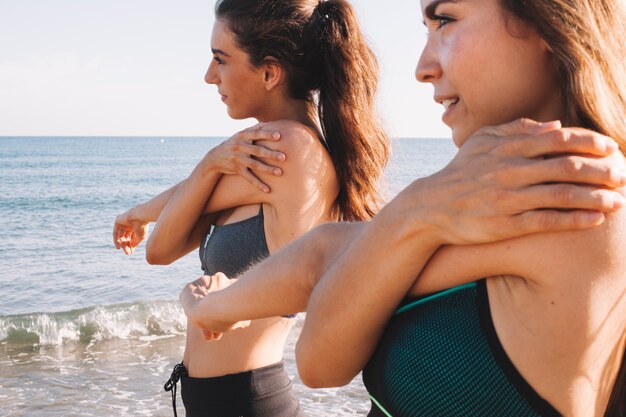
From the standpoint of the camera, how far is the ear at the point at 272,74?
118 inches

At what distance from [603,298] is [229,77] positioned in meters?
2.07

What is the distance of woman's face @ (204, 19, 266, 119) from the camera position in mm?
2998

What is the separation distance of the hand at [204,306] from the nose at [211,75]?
52.6 inches

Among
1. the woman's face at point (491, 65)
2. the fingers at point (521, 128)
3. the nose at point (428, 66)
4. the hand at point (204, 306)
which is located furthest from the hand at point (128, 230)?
the fingers at point (521, 128)

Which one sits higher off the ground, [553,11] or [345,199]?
[553,11]

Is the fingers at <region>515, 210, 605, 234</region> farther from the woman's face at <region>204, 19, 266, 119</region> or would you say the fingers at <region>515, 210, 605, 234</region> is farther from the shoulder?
the woman's face at <region>204, 19, 266, 119</region>

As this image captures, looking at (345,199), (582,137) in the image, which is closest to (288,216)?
(345,199)

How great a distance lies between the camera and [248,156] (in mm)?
2781

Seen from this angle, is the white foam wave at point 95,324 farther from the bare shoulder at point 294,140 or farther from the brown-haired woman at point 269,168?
the bare shoulder at point 294,140

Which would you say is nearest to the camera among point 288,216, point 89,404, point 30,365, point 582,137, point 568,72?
point 582,137

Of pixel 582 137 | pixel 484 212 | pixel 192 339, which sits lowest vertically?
pixel 192 339

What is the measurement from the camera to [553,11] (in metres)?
1.37

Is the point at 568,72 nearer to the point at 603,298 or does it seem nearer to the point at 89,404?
the point at 603,298

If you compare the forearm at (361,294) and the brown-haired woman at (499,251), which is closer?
the brown-haired woman at (499,251)
